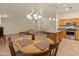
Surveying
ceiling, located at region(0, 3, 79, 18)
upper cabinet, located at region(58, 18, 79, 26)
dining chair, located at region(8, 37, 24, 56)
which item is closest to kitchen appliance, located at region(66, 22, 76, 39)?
upper cabinet, located at region(58, 18, 79, 26)

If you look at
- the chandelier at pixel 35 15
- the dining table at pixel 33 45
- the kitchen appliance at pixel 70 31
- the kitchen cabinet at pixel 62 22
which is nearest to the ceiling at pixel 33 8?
the chandelier at pixel 35 15

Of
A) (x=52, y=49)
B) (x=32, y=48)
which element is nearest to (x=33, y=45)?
(x=32, y=48)

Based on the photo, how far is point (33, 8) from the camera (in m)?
1.73

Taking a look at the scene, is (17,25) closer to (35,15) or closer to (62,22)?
(35,15)

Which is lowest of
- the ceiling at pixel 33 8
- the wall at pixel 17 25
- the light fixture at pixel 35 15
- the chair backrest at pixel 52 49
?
the chair backrest at pixel 52 49

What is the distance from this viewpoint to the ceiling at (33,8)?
1.68 meters

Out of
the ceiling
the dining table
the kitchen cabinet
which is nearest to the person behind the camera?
the ceiling

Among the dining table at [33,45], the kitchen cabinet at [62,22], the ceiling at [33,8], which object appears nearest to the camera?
the ceiling at [33,8]

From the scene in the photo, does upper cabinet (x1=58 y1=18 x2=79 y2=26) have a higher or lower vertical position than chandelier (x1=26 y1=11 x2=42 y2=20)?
lower

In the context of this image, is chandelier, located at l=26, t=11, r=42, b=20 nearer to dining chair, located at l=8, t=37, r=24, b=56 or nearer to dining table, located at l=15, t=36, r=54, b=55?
dining table, located at l=15, t=36, r=54, b=55

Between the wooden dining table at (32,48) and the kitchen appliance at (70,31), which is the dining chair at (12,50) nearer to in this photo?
the wooden dining table at (32,48)

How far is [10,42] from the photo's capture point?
1.75m

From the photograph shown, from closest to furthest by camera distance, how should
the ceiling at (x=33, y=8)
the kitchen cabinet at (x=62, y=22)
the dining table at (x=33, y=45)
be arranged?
the ceiling at (x=33, y=8)
the dining table at (x=33, y=45)
the kitchen cabinet at (x=62, y=22)

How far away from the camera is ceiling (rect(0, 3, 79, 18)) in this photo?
5.52 ft
